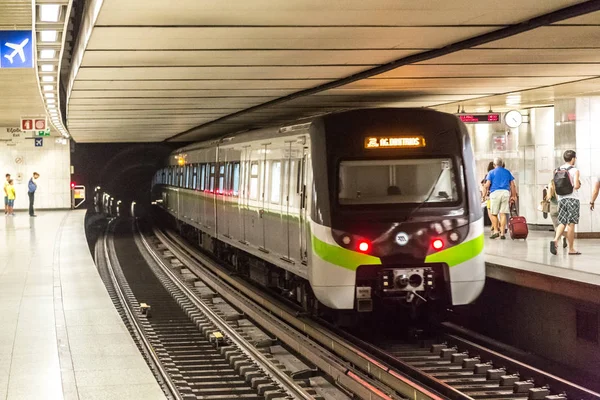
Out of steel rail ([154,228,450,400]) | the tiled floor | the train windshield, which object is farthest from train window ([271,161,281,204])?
the tiled floor

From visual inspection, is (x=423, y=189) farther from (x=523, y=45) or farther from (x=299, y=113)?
(x=299, y=113)

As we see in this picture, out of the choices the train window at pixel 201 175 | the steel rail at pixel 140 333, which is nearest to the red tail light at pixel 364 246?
the steel rail at pixel 140 333

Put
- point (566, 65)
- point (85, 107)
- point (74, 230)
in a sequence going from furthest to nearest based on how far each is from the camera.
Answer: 1. point (74, 230)
2. point (85, 107)
3. point (566, 65)

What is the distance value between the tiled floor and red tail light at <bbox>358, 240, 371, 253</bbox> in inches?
76.4

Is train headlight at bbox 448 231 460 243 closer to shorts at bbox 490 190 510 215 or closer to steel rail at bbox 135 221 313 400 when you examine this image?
steel rail at bbox 135 221 313 400

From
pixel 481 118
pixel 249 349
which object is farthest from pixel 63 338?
pixel 481 118

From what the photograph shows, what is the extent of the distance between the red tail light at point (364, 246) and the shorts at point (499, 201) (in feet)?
23.8

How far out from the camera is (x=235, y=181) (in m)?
17.6

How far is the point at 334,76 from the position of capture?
45.4 ft

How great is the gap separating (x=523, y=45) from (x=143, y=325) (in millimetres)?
6864

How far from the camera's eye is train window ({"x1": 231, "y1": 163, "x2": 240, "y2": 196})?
17.3 metres

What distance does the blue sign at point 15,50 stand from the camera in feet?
43.4

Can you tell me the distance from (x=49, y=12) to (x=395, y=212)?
14.4ft

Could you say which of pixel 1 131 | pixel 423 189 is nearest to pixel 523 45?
pixel 423 189
